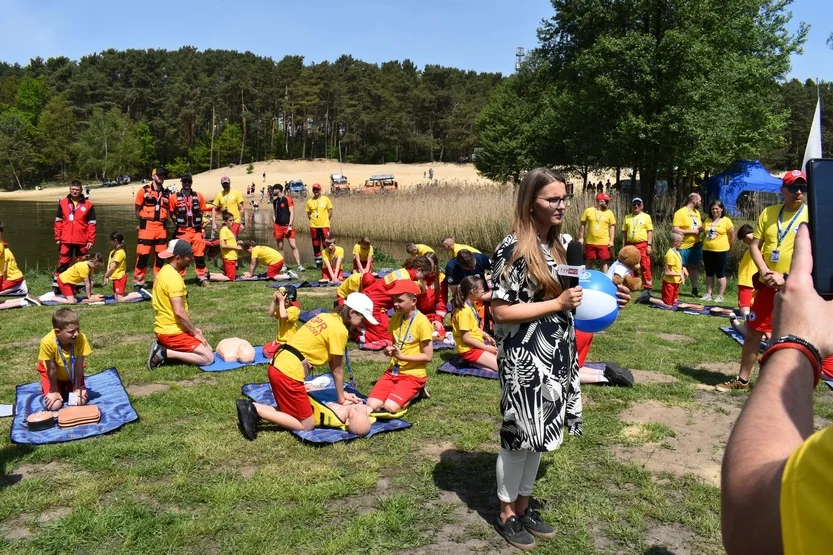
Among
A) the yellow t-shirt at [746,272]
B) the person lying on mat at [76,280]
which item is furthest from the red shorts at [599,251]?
the person lying on mat at [76,280]

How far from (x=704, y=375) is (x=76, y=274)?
33.2 feet

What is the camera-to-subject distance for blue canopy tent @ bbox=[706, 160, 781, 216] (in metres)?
27.1

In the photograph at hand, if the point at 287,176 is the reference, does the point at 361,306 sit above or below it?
below

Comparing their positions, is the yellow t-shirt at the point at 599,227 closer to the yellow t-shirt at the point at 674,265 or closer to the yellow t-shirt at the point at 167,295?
the yellow t-shirt at the point at 674,265

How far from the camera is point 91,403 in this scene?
583 centimetres

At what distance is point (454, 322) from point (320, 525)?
3.78 meters

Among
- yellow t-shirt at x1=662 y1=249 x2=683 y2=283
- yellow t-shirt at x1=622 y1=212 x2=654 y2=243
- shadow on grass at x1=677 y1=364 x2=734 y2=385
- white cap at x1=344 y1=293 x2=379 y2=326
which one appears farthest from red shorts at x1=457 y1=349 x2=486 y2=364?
yellow t-shirt at x1=622 y1=212 x2=654 y2=243

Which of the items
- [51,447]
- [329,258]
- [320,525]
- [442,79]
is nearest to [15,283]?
[329,258]

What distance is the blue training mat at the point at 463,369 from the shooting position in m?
6.93

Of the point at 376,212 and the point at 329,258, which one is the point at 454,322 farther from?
the point at 376,212

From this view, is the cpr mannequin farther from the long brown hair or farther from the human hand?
the human hand

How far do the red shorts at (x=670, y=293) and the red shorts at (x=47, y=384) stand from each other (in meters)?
9.33

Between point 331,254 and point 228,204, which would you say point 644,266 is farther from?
point 228,204

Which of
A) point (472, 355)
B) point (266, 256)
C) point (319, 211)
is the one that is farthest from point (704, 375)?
point (319, 211)
